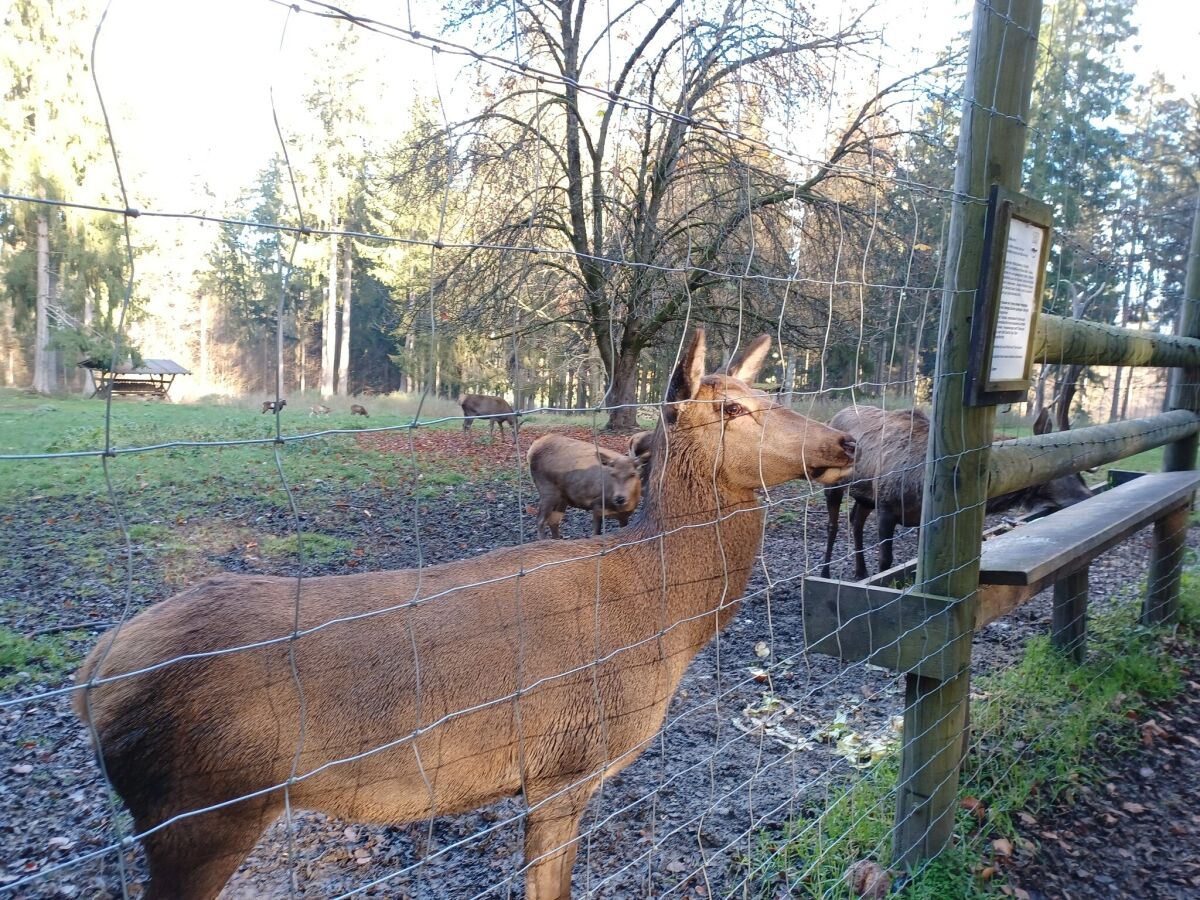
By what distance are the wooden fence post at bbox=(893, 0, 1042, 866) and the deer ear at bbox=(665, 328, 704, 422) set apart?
36.8 inches

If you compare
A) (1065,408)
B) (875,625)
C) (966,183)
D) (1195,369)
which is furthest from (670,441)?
(1065,408)

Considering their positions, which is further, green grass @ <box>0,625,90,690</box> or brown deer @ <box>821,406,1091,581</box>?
brown deer @ <box>821,406,1091,581</box>

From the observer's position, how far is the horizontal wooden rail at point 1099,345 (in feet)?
10.5

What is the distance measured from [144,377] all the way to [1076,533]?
13.3 ft

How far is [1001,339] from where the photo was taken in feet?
9.04

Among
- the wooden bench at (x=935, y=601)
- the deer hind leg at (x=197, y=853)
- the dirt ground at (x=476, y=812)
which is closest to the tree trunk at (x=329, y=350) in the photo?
the dirt ground at (x=476, y=812)

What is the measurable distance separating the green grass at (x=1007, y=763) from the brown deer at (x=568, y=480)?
170 inches

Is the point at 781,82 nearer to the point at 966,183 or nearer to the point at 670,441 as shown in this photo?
the point at 966,183

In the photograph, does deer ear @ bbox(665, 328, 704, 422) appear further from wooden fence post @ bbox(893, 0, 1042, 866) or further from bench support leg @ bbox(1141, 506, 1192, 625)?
bench support leg @ bbox(1141, 506, 1192, 625)

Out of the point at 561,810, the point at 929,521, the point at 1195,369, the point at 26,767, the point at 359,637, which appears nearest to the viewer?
the point at 359,637

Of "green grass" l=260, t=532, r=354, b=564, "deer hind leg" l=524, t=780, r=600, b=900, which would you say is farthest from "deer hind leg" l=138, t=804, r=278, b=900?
"green grass" l=260, t=532, r=354, b=564

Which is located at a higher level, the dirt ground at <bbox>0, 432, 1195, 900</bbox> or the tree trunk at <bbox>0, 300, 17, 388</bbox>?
the tree trunk at <bbox>0, 300, 17, 388</bbox>

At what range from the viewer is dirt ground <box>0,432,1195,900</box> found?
299cm

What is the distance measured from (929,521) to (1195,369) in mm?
3992
